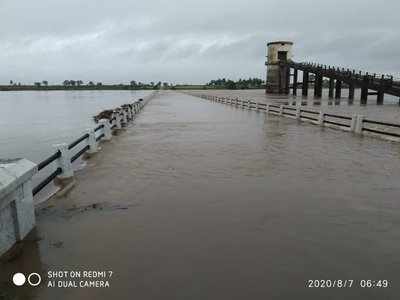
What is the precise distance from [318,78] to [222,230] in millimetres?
77311

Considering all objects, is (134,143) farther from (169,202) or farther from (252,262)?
(252,262)

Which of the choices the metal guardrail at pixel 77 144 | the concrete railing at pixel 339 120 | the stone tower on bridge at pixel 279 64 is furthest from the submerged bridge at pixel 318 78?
the metal guardrail at pixel 77 144

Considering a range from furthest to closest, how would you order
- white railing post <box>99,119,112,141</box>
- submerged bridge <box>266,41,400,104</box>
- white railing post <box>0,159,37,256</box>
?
submerged bridge <box>266,41,400,104</box>, white railing post <box>99,119,112,141</box>, white railing post <box>0,159,37,256</box>

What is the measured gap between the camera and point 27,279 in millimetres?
4160

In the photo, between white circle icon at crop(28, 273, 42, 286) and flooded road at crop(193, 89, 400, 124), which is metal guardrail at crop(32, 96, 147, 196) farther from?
flooded road at crop(193, 89, 400, 124)

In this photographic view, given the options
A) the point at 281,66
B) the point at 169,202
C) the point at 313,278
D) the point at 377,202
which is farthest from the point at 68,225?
the point at 281,66

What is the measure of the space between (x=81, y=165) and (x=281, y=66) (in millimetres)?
82349

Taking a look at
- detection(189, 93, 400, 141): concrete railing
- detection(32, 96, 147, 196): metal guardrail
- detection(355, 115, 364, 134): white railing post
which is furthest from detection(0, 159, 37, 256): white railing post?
detection(355, 115, 364, 134): white railing post

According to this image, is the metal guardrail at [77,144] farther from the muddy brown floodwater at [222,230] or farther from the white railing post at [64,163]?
the muddy brown floodwater at [222,230]

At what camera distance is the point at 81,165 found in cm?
1034

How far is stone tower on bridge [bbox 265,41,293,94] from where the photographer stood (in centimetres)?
8538

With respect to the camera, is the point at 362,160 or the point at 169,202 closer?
the point at 169,202

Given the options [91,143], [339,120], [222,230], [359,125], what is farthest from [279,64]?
[222,230]

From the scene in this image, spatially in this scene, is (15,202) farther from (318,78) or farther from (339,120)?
(318,78)
